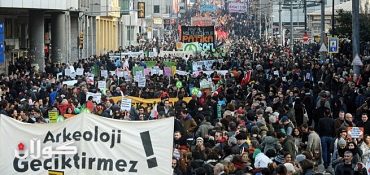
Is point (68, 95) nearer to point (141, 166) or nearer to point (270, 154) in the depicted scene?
point (270, 154)

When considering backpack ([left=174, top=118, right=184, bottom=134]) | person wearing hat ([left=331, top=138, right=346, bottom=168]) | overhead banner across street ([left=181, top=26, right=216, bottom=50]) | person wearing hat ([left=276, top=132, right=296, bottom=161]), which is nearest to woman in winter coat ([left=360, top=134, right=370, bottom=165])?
person wearing hat ([left=331, top=138, right=346, bottom=168])

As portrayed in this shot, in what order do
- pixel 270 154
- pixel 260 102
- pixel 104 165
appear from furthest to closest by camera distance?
pixel 260 102 → pixel 270 154 → pixel 104 165

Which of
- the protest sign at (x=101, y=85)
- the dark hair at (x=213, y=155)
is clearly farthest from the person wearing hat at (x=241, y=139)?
the protest sign at (x=101, y=85)

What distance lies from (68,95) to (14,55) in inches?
1173

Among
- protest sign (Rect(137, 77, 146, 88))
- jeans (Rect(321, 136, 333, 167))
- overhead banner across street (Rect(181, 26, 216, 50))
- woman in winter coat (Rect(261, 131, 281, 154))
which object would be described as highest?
overhead banner across street (Rect(181, 26, 216, 50))

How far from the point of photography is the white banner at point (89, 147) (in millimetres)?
11023

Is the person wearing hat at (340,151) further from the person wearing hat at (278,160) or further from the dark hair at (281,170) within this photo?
the dark hair at (281,170)

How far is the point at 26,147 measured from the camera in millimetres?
11227

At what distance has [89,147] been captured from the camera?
11.1 meters

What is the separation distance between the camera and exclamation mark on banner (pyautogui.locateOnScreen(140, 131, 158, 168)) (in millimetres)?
11070

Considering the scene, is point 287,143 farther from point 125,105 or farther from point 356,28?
point 356,28

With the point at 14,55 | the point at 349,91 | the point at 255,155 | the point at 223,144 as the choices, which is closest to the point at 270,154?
the point at 255,155

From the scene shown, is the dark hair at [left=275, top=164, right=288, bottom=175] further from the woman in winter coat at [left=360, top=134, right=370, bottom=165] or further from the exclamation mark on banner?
the woman in winter coat at [left=360, top=134, right=370, bottom=165]

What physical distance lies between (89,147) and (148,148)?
649 mm
